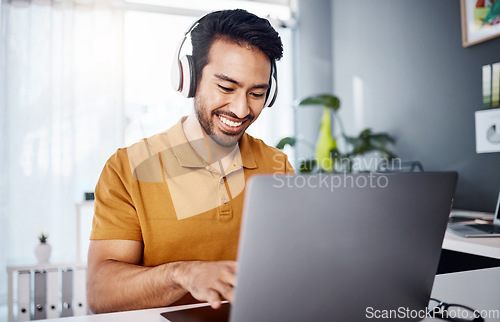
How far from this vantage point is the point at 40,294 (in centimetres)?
168

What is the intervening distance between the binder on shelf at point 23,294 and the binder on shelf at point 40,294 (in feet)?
0.09

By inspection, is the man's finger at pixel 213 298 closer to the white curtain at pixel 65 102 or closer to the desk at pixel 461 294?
the desk at pixel 461 294

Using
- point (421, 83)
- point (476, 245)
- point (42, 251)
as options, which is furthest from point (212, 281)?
point (421, 83)

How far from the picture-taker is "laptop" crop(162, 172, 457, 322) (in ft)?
1.70

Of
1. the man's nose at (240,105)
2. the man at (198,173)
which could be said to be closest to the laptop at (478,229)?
the man at (198,173)

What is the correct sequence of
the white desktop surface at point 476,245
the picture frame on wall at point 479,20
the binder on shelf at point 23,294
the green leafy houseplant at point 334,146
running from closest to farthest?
the white desktop surface at point 476,245
the binder on shelf at point 23,294
the picture frame on wall at point 479,20
the green leafy houseplant at point 334,146

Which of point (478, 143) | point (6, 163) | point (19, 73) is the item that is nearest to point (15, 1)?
point (19, 73)

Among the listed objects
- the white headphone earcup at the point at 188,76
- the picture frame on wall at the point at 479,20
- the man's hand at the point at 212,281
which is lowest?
the man's hand at the point at 212,281

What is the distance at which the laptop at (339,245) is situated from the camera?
518 mm

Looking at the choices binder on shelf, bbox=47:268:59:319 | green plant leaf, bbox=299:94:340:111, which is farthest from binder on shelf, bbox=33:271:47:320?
green plant leaf, bbox=299:94:340:111

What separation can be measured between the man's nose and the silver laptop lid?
2.09 feet

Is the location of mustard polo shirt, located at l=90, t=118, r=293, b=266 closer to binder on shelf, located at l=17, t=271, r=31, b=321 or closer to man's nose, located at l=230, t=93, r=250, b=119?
man's nose, located at l=230, t=93, r=250, b=119

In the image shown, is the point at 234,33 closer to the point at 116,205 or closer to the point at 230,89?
the point at 230,89

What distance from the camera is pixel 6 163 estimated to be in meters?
3.07
